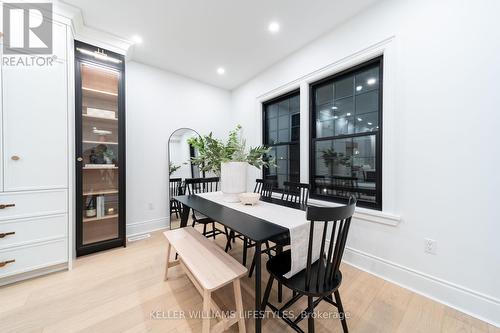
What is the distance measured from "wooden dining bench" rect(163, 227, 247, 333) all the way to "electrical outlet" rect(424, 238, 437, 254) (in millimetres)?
1690

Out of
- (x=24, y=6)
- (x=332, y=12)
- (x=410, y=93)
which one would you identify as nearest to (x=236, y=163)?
(x=410, y=93)

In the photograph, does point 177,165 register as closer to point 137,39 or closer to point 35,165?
point 35,165

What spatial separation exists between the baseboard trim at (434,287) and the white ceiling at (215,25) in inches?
109

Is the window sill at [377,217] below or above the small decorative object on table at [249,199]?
below

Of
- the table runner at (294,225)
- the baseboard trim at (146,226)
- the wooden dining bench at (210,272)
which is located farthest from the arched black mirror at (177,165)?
the table runner at (294,225)

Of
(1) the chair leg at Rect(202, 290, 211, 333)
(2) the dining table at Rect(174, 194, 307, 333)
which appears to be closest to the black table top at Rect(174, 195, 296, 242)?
(2) the dining table at Rect(174, 194, 307, 333)

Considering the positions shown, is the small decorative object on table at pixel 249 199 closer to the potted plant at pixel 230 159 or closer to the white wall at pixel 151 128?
the potted plant at pixel 230 159

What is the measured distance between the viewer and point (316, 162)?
2730 mm

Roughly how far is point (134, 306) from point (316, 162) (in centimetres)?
258

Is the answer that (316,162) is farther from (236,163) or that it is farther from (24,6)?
(24,6)

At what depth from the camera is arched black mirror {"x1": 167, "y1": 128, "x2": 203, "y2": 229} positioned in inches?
134

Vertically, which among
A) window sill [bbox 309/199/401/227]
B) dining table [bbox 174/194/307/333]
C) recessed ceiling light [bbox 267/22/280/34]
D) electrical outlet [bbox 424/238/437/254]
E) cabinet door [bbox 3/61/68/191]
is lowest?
electrical outlet [bbox 424/238/437/254]

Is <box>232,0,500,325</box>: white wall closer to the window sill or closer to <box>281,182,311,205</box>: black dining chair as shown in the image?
the window sill

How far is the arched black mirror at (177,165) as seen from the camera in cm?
339
